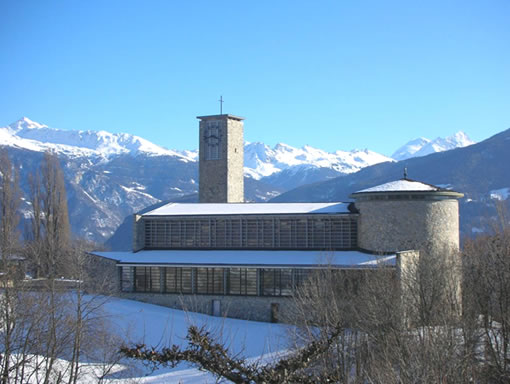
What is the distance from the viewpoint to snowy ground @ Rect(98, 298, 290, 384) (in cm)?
2817

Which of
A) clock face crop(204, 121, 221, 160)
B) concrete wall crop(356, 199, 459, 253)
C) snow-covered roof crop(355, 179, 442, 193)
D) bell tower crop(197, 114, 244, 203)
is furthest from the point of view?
clock face crop(204, 121, 221, 160)

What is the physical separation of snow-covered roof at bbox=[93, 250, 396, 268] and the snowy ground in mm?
3081

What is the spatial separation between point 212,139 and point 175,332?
27.4m

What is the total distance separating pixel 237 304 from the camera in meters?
39.1

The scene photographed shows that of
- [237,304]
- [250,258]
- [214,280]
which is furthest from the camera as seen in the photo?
[250,258]

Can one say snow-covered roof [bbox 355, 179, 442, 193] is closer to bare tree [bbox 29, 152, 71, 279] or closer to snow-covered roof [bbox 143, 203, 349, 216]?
snow-covered roof [bbox 143, 203, 349, 216]

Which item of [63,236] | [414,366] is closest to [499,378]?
[414,366]

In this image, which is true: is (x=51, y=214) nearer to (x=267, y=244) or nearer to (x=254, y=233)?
(x=254, y=233)

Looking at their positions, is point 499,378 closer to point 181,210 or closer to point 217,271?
point 217,271

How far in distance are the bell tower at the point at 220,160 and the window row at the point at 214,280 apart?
1713 centimetres

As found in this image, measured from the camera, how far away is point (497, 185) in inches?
7830

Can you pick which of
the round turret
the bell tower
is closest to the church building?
the round turret

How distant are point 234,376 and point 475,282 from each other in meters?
22.6

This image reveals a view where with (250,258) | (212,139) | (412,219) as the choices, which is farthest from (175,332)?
(212,139)
